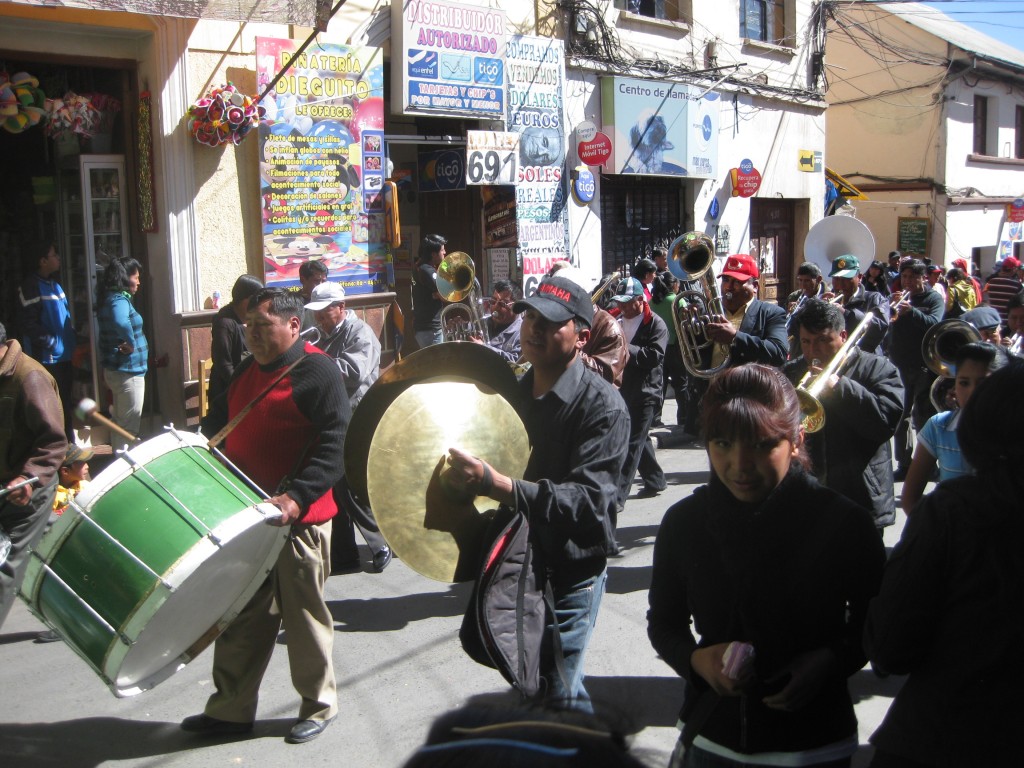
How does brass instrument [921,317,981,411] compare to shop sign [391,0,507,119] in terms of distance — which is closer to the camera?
brass instrument [921,317,981,411]

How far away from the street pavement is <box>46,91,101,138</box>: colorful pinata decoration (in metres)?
4.34

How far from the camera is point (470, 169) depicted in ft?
39.2

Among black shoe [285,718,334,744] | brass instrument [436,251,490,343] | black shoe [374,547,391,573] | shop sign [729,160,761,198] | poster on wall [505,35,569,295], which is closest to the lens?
black shoe [285,718,334,744]

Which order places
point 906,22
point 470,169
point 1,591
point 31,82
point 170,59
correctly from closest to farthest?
point 1,591
point 31,82
point 170,59
point 470,169
point 906,22

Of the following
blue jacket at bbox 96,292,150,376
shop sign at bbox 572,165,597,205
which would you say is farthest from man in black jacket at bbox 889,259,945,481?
blue jacket at bbox 96,292,150,376

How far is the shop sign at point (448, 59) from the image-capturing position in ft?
36.1

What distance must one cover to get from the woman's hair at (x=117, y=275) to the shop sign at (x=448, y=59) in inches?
155

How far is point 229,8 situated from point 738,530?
7.03 metres

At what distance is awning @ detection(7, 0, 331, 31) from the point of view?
23.5 ft

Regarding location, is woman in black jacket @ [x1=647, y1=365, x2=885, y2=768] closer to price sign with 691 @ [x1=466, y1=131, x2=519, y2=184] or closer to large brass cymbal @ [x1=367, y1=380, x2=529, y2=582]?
large brass cymbal @ [x1=367, y1=380, x2=529, y2=582]

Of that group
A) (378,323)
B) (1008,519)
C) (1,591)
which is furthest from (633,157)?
(1008,519)

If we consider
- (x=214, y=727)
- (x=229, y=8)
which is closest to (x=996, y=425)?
(x=214, y=727)

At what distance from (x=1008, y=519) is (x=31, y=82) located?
310 inches

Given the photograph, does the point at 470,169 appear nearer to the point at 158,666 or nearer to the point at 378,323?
the point at 378,323
